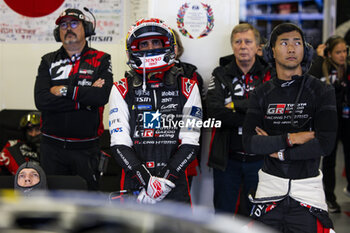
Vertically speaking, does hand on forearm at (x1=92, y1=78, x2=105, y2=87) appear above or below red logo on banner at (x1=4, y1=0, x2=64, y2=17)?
below

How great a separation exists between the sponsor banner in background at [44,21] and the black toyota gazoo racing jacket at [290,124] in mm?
2703

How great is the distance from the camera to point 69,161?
389cm

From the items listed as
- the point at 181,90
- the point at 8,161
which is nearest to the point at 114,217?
the point at 181,90

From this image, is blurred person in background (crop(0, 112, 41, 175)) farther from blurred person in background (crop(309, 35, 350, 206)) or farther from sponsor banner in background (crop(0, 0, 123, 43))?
blurred person in background (crop(309, 35, 350, 206))

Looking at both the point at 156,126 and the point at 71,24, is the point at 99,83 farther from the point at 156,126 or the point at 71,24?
the point at 156,126

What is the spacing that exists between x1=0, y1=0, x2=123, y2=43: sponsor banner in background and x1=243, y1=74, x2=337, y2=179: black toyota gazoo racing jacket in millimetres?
2703

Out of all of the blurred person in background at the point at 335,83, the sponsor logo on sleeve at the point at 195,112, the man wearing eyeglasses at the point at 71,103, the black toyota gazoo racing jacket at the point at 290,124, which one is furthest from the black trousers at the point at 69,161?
the blurred person in background at the point at 335,83

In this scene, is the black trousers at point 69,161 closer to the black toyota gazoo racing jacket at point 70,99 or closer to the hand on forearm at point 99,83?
the black toyota gazoo racing jacket at point 70,99

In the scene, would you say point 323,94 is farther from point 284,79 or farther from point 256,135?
point 256,135

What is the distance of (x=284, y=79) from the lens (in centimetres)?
290

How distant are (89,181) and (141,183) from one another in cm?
107

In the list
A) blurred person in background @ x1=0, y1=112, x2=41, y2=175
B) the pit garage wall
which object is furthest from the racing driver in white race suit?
blurred person in background @ x1=0, y1=112, x2=41, y2=175

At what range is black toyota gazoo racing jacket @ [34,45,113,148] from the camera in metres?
3.76

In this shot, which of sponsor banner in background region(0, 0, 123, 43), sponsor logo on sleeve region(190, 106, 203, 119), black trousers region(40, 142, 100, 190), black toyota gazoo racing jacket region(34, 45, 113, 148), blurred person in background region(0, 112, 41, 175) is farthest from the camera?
sponsor banner in background region(0, 0, 123, 43)
